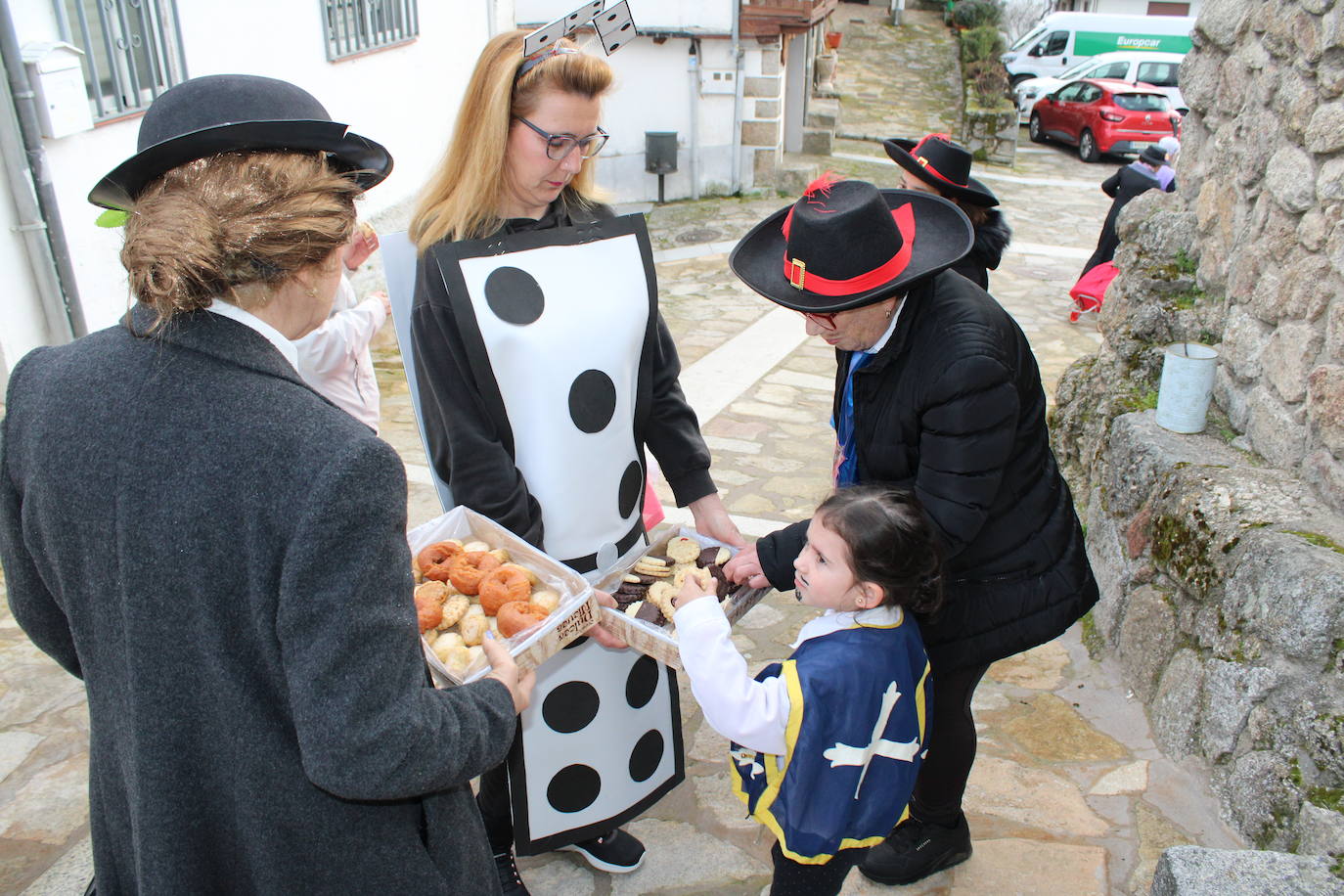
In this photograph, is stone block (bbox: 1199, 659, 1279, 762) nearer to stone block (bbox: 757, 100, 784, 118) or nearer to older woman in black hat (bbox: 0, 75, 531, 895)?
older woman in black hat (bbox: 0, 75, 531, 895)

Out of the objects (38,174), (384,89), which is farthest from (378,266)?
(38,174)

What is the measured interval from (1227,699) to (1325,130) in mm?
1780

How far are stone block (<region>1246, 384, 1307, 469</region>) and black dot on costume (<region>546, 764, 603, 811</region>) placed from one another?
2.40 metres

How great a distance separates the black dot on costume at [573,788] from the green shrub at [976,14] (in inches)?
1053

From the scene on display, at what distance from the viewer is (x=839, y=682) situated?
1910mm

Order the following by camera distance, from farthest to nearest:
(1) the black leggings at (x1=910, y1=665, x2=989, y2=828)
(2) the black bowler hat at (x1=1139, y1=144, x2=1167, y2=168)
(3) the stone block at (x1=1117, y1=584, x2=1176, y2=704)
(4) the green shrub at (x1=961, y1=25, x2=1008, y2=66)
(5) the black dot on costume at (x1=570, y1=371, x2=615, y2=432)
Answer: (4) the green shrub at (x1=961, y1=25, x2=1008, y2=66) < (2) the black bowler hat at (x1=1139, y1=144, x2=1167, y2=168) < (3) the stone block at (x1=1117, y1=584, x2=1176, y2=704) < (1) the black leggings at (x1=910, y1=665, x2=989, y2=828) < (5) the black dot on costume at (x1=570, y1=371, x2=615, y2=432)

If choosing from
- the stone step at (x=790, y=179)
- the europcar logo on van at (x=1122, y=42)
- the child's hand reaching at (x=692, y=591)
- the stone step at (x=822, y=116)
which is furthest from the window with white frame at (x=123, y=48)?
the europcar logo on van at (x=1122, y=42)

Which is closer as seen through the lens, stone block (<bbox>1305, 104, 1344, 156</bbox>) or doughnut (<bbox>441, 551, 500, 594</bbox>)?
doughnut (<bbox>441, 551, 500, 594</bbox>)

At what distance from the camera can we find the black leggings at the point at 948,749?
2406 mm

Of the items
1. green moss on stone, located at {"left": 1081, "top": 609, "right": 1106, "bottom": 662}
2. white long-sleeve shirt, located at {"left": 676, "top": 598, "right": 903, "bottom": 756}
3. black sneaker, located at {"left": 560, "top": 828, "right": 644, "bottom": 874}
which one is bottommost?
green moss on stone, located at {"left": 1081, "top": 609, "right": 1106, "bottom": 662}

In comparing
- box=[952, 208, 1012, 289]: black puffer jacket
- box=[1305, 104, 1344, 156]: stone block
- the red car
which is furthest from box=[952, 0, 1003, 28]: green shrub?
box=[1305, 104, 1344, 156]: stone block

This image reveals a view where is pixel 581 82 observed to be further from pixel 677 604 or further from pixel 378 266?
pixel 378 266

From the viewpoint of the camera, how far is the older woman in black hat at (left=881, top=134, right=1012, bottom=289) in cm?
402

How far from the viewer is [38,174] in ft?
16.0
